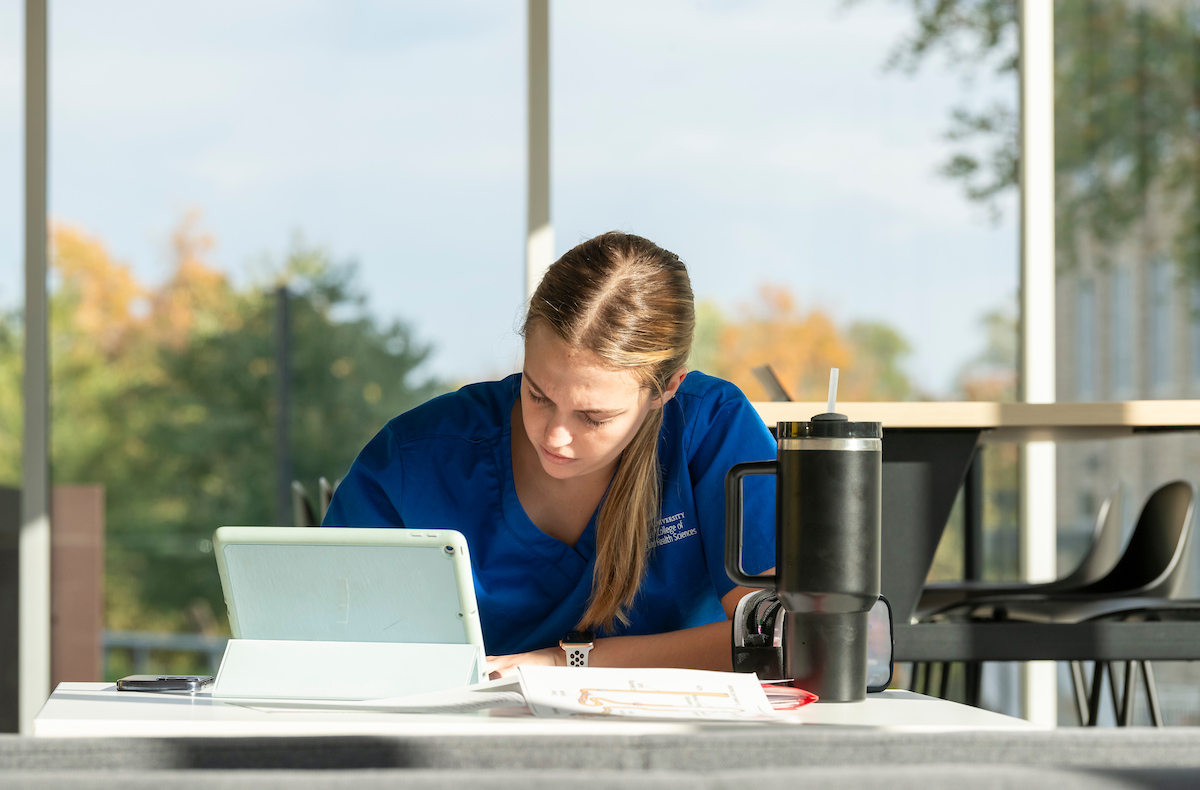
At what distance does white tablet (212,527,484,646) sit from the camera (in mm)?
932

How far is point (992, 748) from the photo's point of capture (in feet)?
1.82

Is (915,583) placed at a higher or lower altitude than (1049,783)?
lower

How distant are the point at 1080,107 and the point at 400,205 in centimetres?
247

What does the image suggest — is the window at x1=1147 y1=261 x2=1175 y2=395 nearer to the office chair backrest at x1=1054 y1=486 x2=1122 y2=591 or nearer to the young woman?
the office chair backrest at x1=1054 y1=486 x2=1122 y2=591

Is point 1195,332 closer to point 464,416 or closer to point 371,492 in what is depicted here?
point 464,416

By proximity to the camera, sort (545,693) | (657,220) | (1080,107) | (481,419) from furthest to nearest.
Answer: (1080,107)
(657,220)
(481,419)
(545,693)

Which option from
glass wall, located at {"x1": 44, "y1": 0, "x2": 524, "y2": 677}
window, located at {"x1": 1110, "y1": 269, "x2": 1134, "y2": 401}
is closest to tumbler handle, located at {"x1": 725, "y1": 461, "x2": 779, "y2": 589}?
glass wall, located at {"x1": 44, "y1": 0, "x2": 524, "y2": 677}

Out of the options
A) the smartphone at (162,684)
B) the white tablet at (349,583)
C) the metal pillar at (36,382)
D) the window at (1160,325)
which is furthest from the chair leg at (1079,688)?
the metal pillar at (36,382)

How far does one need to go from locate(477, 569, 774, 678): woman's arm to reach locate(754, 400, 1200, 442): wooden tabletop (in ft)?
1.29

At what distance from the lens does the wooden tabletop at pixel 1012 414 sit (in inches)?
62.4

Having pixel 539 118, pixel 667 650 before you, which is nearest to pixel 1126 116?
pixel 539 118

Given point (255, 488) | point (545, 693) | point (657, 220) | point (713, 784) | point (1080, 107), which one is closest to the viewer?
point (713, 784)

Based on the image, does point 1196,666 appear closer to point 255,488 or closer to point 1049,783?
point 255,488

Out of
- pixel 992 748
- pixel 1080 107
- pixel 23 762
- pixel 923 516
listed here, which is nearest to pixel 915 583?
pixel 923 516
